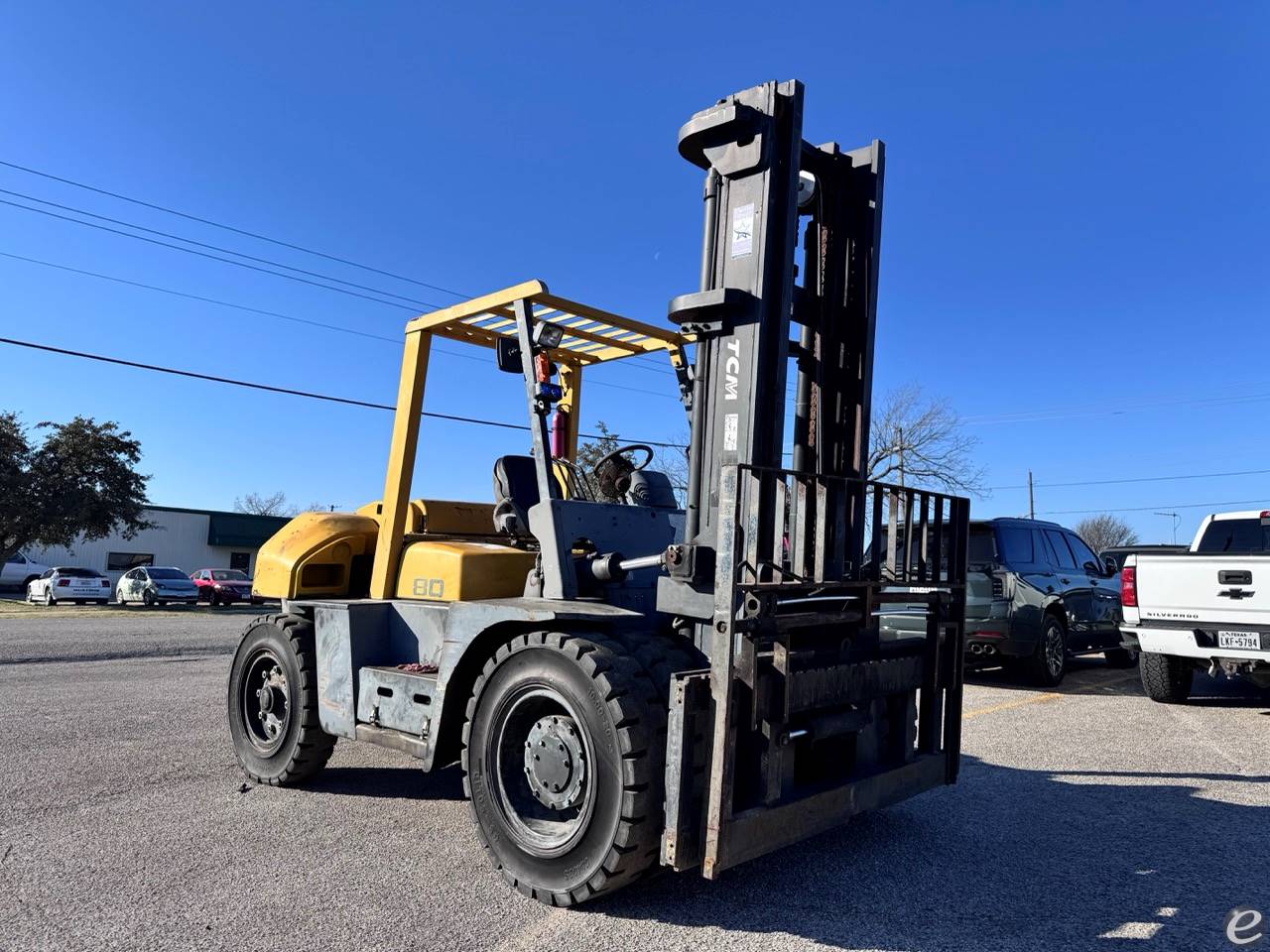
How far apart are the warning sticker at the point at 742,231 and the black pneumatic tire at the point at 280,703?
11.9 ft

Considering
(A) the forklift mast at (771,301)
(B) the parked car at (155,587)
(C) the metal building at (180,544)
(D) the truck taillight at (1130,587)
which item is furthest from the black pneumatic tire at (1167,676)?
(C) the metal building at (180,544)

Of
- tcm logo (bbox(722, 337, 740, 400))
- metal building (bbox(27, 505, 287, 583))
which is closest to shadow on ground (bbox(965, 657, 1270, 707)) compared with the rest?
tcm logo (bbox(722, 337, 740, 400))

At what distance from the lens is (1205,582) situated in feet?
29.6

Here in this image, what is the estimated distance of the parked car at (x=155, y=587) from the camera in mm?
29922

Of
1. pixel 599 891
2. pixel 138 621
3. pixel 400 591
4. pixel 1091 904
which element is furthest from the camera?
pixel 138 621

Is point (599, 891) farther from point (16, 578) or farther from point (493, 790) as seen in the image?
point (16, 578)

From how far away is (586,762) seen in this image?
12.9 ft

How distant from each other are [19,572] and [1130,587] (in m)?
43.0

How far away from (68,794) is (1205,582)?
31.7 ft

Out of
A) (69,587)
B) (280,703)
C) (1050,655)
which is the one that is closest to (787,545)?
(280,703)

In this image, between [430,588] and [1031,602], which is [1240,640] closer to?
[1031,602]

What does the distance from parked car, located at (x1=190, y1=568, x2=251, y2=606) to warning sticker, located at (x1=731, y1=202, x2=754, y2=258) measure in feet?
106

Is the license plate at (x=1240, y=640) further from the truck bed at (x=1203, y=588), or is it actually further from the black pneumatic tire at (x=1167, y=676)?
the black pneumatic tire at (x=1167, y=676)

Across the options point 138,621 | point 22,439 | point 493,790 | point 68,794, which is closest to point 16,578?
point 22,439
